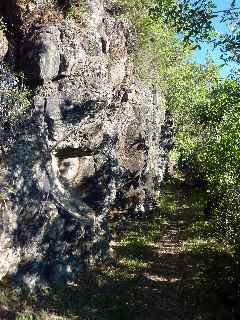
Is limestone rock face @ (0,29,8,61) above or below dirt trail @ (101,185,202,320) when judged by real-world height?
above

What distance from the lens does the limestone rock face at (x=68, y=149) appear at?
675 inches

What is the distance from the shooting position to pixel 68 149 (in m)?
20.6

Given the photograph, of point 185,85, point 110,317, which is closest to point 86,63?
point 110,317

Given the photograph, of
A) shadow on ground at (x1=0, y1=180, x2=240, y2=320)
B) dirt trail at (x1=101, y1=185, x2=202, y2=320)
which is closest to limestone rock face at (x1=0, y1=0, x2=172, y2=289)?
shadow on ground at (x1=0, y1=180, x2=240, y2=320)

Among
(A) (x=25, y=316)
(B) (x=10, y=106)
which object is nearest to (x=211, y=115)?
(B) (x=10, y=106)

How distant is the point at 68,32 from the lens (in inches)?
813

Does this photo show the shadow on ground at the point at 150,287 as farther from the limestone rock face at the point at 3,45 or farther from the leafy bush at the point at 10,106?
the limestone rock face at the point at 3,45

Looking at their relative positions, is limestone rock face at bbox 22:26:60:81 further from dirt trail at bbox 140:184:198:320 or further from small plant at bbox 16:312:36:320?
dirt trail at bbox 140:184:198:320

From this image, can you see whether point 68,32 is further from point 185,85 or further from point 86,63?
point 185,85

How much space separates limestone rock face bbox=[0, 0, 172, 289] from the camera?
17.1 m

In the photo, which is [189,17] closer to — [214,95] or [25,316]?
[25,316]

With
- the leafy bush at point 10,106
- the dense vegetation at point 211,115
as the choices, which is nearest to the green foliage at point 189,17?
the dense vegetation at point 211,115

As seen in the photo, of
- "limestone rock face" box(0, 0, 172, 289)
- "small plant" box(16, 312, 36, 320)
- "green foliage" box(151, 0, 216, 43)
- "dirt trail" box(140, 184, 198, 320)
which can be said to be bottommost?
"dirt trail" box(140, 184, 198, 320)

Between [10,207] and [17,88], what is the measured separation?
14.7 feet
